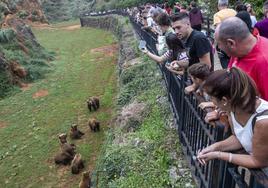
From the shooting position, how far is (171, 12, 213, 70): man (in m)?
4.88

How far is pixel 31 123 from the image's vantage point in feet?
42.9

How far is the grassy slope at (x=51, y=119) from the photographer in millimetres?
9609

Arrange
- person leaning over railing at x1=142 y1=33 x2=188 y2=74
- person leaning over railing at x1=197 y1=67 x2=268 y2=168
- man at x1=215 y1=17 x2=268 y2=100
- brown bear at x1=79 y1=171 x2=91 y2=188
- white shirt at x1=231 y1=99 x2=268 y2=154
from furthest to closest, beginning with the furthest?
1. brown bear at x1=79 y1=171 x2=91 y2=188
2. person leaning over railing at x1=142 y1=33 x2=188 y2=74
3. man at x1=215 y1=17 x2=268 y2=100
4. white shirt at x1=231 y1=99 x2=268 y2=154
5. person leaning over railing at x1=197 y1=67 x2=268 y2=168

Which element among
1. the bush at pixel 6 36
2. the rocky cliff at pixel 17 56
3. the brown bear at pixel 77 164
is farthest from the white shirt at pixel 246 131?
the bush at pixel 6 36

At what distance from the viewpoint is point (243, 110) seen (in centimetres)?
286

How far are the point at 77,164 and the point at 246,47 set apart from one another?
6.72 m

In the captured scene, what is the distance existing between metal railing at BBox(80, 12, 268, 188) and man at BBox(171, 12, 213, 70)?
1.41 ft

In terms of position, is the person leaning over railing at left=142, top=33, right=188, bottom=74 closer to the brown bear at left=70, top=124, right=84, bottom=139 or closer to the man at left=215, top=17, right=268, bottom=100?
the man at left=215, top=17, right=268, bottom=100

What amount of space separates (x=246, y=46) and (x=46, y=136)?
30.4 ft

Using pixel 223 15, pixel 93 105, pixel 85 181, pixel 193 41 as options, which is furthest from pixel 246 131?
pixel 93 105

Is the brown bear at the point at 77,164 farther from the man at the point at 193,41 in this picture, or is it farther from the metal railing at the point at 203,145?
the man at the point at 193,41

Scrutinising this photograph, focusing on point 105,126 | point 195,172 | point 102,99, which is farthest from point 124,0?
point 195,172

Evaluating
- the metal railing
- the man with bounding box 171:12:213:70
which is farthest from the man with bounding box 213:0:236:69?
the man with bounding box 171:12:213:70

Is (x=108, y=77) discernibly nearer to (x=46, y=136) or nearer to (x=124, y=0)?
(x=46, y=136)
